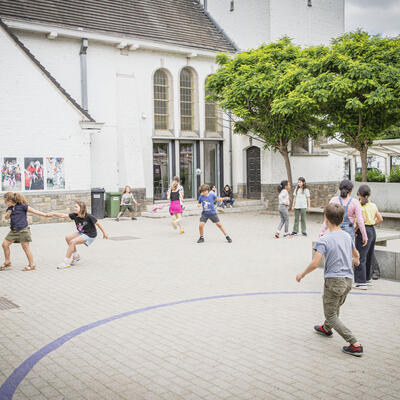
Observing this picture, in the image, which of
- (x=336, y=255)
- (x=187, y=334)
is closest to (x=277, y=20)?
(x=336, y=255)

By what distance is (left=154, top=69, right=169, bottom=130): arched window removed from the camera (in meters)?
25.4

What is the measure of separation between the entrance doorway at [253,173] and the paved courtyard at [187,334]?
17.0m

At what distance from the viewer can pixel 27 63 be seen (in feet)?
62.1

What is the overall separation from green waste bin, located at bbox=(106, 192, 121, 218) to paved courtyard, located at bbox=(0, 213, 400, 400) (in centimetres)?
1072

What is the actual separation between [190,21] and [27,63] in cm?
1194

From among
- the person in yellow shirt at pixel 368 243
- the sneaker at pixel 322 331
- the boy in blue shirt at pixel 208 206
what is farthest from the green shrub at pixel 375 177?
the sneaker at pixel 322 331

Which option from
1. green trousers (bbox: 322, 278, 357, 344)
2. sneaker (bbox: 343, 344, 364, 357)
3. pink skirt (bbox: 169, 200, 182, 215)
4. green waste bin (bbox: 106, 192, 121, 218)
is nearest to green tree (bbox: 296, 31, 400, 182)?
pink skirt (bbox: 169, 200, 182, 215)

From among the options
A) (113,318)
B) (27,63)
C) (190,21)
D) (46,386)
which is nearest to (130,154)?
(27,63)

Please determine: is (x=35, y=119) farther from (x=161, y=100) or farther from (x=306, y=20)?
(x=306, y=20)

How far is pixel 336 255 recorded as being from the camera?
539 cm

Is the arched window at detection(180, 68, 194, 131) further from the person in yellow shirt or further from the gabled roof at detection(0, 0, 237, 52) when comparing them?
the person in yellow shirt

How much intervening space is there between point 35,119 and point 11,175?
2.37 meters

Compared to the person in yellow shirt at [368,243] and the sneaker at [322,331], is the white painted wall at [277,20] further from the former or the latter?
A: the sneaker at [322,331]

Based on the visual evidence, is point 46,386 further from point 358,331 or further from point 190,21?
point 190,21
